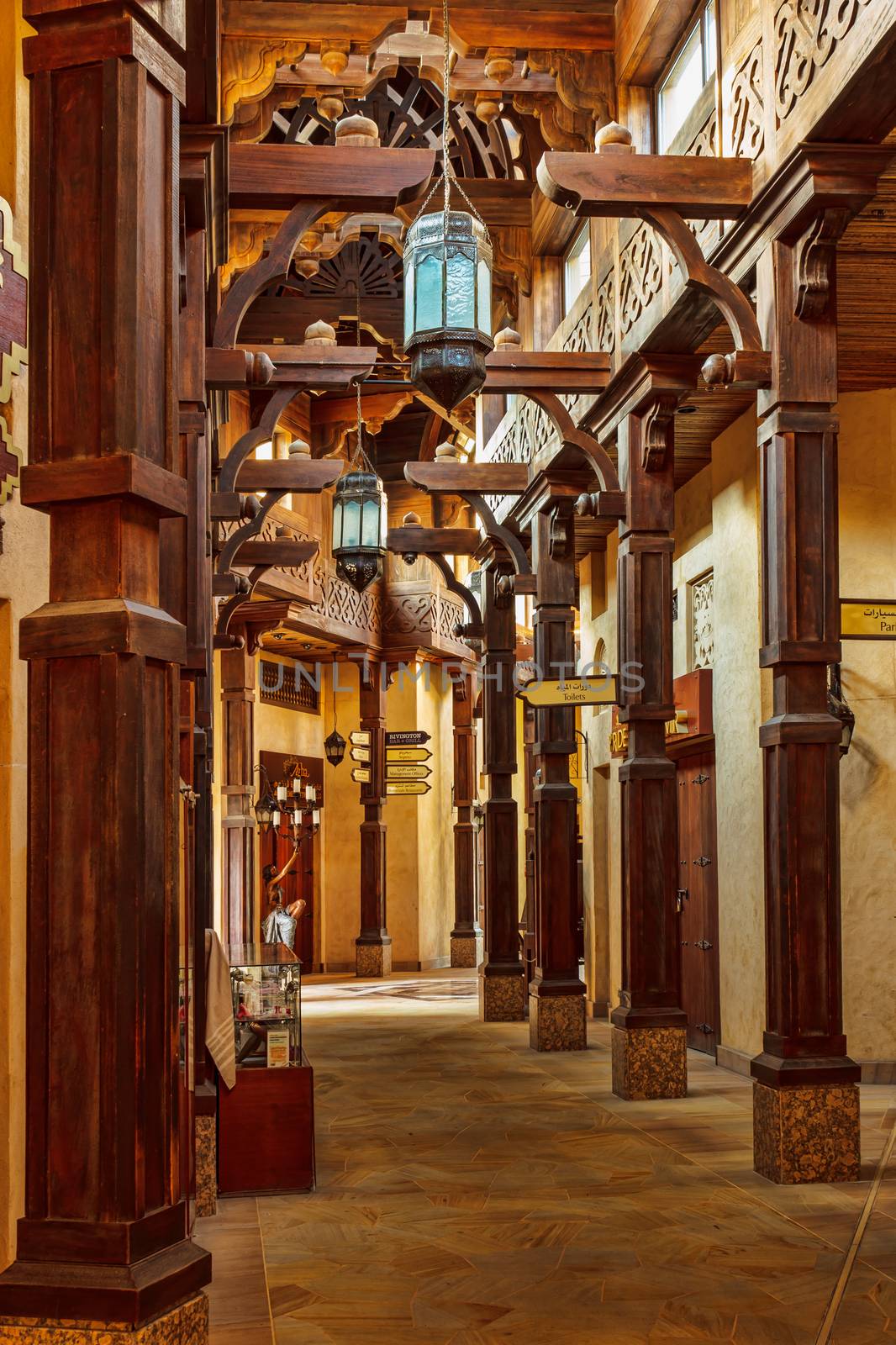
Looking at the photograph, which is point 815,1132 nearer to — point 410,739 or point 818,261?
point 818,261

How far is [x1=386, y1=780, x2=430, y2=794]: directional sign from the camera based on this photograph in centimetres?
2211

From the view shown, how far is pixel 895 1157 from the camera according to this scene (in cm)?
770

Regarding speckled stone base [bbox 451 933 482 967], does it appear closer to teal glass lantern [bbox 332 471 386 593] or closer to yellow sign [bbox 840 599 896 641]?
teal glass lantern [bbox 332 471 386 593]

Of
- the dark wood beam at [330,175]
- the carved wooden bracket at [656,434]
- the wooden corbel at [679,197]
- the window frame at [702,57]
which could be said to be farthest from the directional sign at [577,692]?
the dark wood beam at [330,175]

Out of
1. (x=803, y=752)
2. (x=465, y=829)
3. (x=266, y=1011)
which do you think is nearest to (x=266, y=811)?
(x=465, y=829)

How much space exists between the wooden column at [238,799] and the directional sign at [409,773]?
136 inches

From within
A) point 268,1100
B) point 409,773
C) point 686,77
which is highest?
point 686,77

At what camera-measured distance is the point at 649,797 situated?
9.99m

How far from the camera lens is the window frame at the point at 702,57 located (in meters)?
8.61

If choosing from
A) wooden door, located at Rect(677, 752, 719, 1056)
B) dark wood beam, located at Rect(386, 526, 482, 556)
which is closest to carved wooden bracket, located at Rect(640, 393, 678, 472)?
wooden door, located at Rect(677, 752, 719, 1056)

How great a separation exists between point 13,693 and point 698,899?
8.91 meters

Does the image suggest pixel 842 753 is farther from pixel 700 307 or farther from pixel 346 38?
pixel 346 38

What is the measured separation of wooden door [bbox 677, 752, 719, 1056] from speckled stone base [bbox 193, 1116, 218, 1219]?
5935 mm

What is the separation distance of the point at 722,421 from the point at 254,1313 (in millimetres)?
8226
